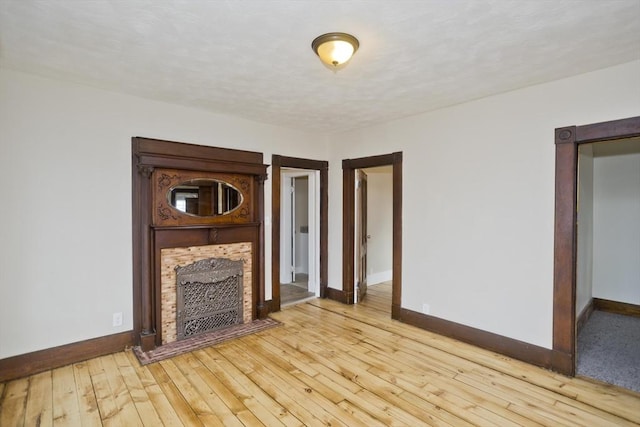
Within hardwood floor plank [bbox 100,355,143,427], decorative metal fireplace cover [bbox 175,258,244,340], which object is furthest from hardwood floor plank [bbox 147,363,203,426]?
decorative metal fireplace cover [bbox 175,258,244,340]

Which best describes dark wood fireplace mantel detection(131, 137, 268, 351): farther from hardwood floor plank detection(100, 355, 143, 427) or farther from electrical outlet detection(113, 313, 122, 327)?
hardwood floor plank detection(100, 355, 143, 427)

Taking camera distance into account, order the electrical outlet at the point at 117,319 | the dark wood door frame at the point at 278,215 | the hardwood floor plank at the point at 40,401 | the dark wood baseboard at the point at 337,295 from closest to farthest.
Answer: the hardwood floor plank at the point at 40,401, the electrical outlet at the point at 117,319, the dark wood door frame at the point at 278,215, the dark wood baseboard at the point at 337,295

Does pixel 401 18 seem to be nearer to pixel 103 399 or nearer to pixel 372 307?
pixel 103 399

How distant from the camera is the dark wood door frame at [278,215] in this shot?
450 centimetres

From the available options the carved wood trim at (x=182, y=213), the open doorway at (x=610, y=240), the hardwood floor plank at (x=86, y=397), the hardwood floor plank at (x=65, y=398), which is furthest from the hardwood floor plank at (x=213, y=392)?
the open doorway at (x=610, y=240)

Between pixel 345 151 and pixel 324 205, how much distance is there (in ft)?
2.99

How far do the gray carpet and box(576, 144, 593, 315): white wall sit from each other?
0.28 m

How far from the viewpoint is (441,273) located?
12.4 feet

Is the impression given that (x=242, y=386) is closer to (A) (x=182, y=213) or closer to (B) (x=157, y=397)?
(B) (x=157, y=397)

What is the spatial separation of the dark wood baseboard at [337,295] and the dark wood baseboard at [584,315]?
112 inches

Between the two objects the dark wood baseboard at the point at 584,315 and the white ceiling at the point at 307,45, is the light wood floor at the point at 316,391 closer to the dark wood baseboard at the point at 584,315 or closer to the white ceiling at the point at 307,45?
the dark wood baseboard at the point at 584,315

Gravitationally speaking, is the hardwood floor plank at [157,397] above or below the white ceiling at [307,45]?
below

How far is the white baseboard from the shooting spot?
6125 mm

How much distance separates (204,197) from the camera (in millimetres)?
3801
